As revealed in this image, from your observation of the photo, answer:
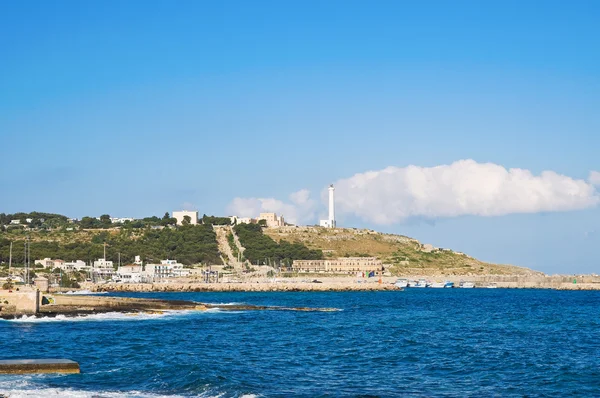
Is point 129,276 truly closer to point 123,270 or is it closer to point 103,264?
point 123,270

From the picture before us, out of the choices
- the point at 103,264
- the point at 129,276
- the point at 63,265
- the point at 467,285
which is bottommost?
the point at 467,285

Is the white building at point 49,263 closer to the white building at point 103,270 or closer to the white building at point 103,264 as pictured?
the white building at point 103,270

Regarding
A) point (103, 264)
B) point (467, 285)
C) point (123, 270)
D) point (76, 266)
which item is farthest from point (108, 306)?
point (467, 285)

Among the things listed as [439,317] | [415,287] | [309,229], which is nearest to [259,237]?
[309,229]

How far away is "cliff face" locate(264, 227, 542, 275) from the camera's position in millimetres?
173375

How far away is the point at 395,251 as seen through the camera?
607 feet

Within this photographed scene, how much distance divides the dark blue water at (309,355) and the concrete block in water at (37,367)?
61cm

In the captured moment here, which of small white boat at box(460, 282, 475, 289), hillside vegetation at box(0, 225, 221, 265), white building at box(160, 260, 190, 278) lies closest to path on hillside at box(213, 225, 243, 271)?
hillside vegetation at box(0, 225, 221, 265)

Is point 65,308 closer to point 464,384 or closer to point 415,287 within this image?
point 464,384

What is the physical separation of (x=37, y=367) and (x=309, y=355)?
1219 cm

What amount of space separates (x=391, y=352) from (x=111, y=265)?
10827cm

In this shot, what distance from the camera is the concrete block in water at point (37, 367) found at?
28.5 meters

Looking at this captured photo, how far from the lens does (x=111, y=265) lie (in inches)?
5418

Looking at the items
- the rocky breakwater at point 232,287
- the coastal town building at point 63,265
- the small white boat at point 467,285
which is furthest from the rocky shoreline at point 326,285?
the coastal town building at point 63,265
